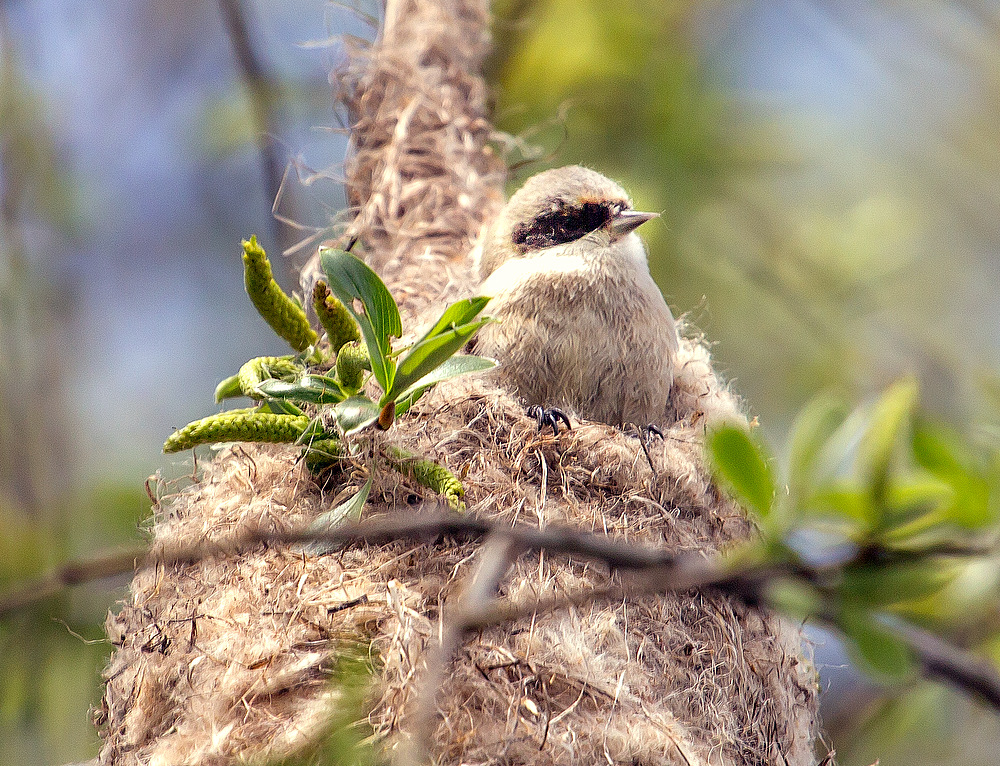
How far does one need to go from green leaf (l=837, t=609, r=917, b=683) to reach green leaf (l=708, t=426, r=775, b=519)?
11 cm

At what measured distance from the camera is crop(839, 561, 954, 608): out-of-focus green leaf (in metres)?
0.65

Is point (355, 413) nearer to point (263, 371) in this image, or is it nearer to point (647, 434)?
point (263, 371)

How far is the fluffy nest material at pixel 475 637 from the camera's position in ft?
4.81

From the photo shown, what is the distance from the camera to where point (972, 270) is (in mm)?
4082

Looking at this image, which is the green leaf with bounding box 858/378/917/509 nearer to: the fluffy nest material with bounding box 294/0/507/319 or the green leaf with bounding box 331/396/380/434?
the green leaf with bounding box 331/396/380/434

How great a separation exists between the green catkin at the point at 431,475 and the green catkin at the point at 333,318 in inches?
12.0

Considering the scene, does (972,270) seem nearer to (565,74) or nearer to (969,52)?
(969,52)

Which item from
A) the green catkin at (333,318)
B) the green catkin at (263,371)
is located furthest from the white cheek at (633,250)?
the green catkin at (263,371)

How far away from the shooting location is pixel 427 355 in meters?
1.51

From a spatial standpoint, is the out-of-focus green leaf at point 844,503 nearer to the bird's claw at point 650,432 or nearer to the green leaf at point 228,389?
the bird's claw at point 650,432

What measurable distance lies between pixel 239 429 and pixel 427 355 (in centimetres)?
43

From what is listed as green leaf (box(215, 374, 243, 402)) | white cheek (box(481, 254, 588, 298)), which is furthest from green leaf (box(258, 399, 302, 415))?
white cheek (box(481, 254, 588, 298))

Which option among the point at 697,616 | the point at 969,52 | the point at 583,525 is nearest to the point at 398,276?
the point at 583,525

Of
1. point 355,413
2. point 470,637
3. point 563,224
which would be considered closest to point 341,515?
point 355,413
